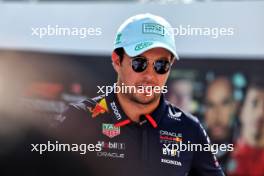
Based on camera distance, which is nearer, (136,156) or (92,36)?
(136,156)

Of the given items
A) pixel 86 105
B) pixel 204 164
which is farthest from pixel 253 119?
pixel 86 105

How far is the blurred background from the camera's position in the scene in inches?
77.8

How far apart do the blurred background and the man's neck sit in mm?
361

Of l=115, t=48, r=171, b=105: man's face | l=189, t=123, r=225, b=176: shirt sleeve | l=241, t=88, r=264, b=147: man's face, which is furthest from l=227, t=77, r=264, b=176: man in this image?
l=115, t=48, r=171, b=105: man's face

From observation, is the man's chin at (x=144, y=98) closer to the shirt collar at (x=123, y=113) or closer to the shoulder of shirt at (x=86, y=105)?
the shirt collar at (x=123, y=113)

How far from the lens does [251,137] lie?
6.93ft

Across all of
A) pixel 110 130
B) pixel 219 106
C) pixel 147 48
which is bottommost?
pixel 110 130

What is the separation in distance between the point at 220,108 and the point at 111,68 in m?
0.55

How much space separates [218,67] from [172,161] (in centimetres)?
67

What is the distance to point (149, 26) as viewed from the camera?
1485 mm

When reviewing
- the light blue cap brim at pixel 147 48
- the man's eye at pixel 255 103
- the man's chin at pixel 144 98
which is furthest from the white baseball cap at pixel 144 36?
the man's eye at pixel 255 103

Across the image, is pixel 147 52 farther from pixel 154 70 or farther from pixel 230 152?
pixel 230 152

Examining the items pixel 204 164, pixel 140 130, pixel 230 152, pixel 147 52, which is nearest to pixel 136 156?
pixel 140 130

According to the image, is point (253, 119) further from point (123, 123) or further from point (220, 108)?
point (123, 123)
